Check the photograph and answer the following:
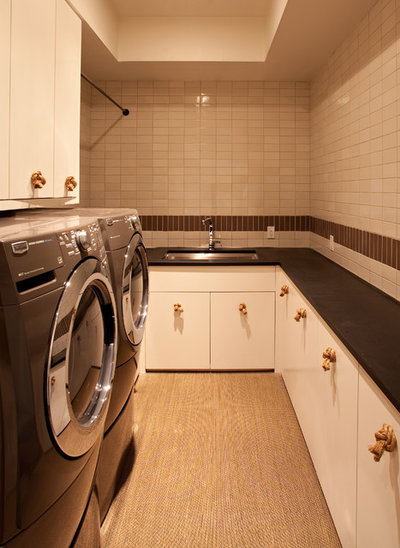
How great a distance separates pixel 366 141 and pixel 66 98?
146 cm

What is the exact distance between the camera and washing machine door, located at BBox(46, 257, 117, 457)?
1.13 meters

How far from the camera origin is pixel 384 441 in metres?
1.15

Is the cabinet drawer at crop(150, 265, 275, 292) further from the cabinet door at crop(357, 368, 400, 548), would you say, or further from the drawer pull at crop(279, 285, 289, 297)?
the cabinet door at crop(357, 368, 400, 548)

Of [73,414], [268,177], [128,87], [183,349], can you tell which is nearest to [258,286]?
[183,349]

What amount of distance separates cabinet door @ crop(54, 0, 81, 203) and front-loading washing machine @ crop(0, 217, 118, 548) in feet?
3.11

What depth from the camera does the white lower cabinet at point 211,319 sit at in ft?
11.0

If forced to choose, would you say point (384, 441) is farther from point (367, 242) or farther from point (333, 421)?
point (367, 242)

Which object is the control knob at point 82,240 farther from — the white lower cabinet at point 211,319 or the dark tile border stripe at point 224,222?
the dark tile border stripe at point 224,222

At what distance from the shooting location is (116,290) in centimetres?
191

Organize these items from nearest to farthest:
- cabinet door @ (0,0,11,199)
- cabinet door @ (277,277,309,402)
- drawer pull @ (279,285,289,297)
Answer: cabinet door @ (0,0,11,199)
cabinet door @ (277,277,309,402)
drawer pull @ (279,285,289,297)

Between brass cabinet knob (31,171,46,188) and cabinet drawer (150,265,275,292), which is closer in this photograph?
brass cabinet knob (31,171,46,188)

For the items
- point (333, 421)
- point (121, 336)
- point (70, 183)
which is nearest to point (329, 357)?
point (333, 421)

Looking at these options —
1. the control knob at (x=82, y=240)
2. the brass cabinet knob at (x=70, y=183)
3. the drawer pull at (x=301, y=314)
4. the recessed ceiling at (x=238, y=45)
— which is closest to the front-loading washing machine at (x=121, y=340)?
the brass cabinet knob at (x=70, y=183)

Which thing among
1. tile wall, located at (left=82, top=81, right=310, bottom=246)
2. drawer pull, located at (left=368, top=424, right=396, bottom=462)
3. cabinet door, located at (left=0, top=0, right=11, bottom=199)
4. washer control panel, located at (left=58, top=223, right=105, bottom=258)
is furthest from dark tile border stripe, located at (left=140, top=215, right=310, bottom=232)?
drawer pull, located at (left=368, top=424, right=396, bottom=462)
